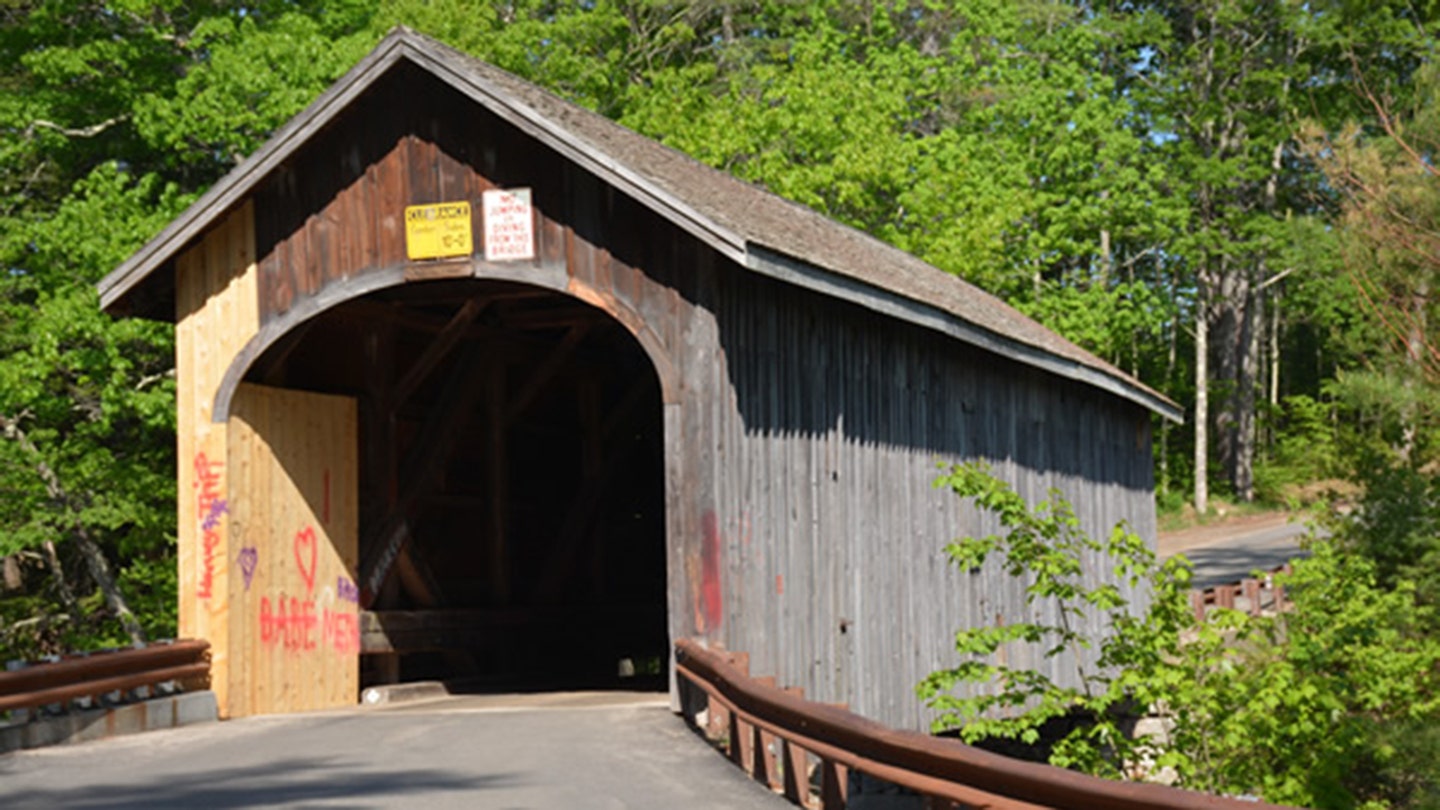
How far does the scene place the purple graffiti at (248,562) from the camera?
14273 millimetres

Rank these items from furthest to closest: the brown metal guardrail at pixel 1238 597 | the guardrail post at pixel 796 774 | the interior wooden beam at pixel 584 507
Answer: the brown metal guardrail at pixel 1238 597 < the interior wooden beam at pixel 584 507 < the guardrail post at pixel 796 774

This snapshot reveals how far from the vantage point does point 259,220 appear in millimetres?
14297

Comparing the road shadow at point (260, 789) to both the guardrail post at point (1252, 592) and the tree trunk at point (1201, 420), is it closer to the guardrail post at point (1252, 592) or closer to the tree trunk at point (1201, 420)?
the guardrail post at point (1252, 592)

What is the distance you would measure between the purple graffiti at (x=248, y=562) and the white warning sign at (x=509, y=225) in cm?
328

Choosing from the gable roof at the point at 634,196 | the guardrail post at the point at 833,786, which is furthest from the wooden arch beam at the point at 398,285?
the guardrail post at the point at 833,786

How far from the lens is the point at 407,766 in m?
10.3

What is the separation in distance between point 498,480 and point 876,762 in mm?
10783

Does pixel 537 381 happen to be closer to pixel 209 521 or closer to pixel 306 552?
pixel 306 552

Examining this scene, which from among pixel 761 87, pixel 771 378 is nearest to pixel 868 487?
pixel 771 378

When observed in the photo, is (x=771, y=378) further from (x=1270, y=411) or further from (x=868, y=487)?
(x=1270, y=411)

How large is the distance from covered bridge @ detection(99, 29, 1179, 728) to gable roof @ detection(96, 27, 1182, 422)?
0.03 metres

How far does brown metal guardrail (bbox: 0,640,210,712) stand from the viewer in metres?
11.7

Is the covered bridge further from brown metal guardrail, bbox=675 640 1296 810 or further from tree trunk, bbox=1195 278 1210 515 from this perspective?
tree trunk, bbox=1195 278 1210 515

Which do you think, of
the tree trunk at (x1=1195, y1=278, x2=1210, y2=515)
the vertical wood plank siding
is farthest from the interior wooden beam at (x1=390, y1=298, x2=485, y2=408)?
the tree trunk at (x1=1195, y1=278, x2=1210, y2=515)
